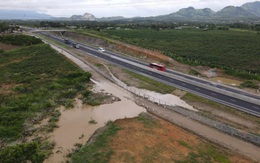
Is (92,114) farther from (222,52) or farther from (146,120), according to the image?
(222,52)

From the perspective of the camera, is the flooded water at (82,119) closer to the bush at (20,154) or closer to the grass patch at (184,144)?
the bush at (20,154)

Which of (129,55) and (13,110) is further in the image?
(129,55)

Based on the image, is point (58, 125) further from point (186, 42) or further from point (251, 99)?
point (186, 42)

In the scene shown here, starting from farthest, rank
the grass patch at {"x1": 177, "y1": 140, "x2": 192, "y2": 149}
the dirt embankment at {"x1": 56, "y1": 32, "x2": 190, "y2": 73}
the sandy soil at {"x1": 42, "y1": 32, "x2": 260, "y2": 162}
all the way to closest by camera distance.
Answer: the dirt embankment at {"x1": 56, "y1": 32, "x2": 190, "y2": 73}, the grass patch at {"x1": 177, "y1": 140, "x2": 192, "y2": 149}, the sandy soil at {"x1": 42, "y1": 32, "x2": 260, "y2": 162}

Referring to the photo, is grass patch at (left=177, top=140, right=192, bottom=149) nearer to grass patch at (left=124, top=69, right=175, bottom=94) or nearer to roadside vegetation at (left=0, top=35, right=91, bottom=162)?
roadside vegetation at (left=0, top=35, right=91, bottom=162)

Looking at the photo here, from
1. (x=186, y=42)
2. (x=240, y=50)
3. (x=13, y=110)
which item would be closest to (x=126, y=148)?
(x=13, y=110)

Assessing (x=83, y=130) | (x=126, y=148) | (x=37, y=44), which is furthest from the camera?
(x=37, y=44)

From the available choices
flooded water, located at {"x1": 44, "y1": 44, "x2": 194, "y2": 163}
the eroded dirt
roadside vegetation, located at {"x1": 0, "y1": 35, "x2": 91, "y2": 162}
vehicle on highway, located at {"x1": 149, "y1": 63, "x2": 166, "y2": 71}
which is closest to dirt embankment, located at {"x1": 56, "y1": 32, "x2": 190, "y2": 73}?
vehicle on highway, located at {"x1": 149, "y1": 63, "x2": 166, "y2": 71}

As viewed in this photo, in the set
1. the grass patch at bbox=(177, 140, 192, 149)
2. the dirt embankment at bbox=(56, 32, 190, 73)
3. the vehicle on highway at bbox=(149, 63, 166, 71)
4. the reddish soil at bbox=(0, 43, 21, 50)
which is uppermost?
the reddish soil at bbox=(0, 43, 21, 50)
